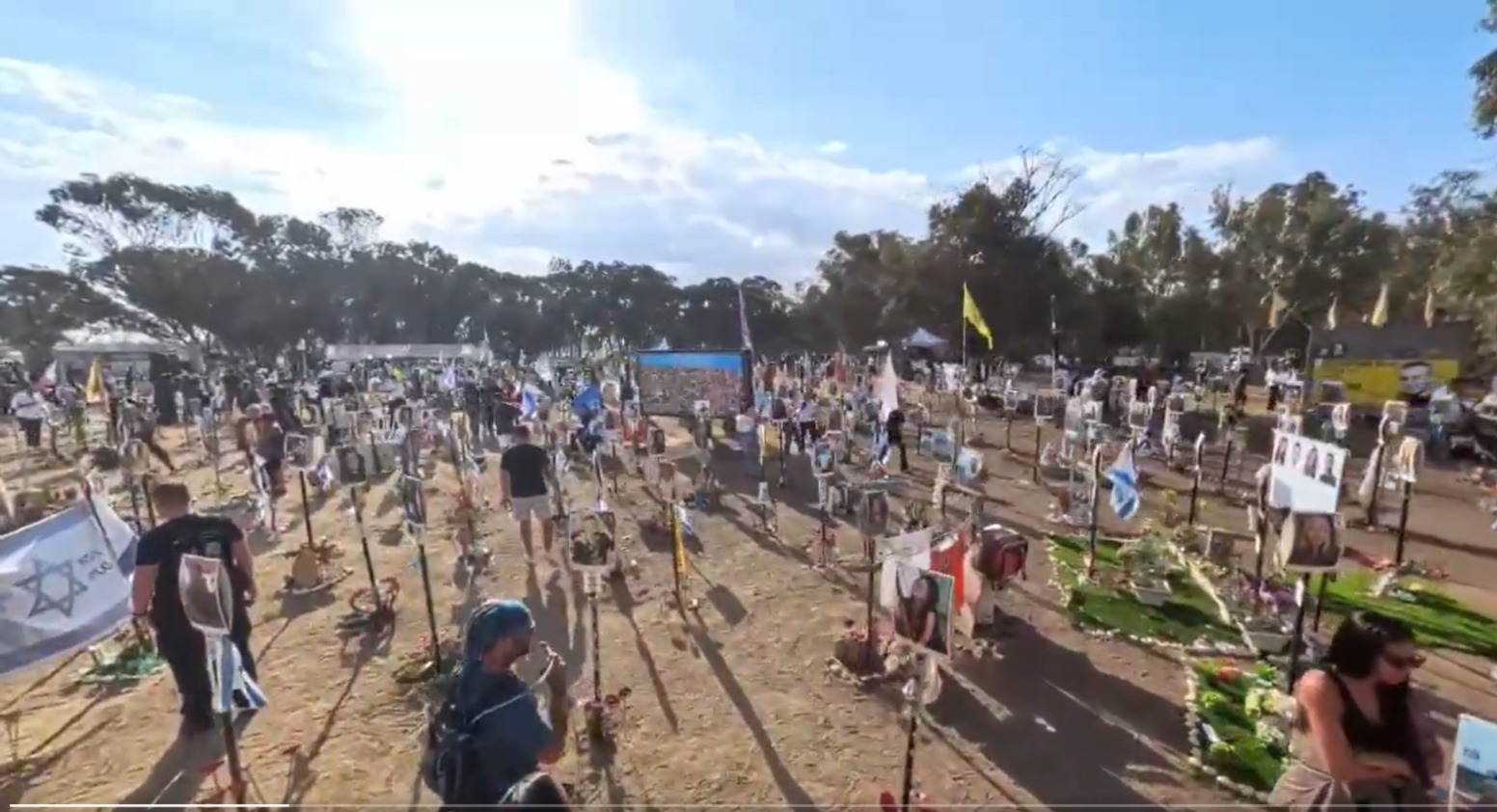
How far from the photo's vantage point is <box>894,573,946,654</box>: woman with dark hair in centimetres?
520

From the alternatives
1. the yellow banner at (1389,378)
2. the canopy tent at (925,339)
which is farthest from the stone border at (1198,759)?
the canopy tent at (925,339)

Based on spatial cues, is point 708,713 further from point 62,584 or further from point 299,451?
point 299,451

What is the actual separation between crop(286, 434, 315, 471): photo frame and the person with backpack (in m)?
10.4

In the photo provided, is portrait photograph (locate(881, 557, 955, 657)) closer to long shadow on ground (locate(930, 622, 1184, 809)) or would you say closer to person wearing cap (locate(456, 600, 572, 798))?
long shadow on ground (locate(930, 622, 1184, 809))

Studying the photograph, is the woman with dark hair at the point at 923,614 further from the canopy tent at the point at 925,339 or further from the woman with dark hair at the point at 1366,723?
the canopy tent at the point at 925,339

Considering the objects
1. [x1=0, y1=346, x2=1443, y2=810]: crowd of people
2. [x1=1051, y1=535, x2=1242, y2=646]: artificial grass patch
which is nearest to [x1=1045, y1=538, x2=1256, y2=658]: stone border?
[x1=1051, y1=535, x2=1242, y2=646]: artificial grass patch

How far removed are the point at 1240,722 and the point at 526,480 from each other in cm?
865

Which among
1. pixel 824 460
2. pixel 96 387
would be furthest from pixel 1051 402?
pixel 96 387

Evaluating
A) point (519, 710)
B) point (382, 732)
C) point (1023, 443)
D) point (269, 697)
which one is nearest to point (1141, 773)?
point (519, 710)

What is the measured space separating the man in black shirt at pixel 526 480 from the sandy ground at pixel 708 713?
2.86 feet

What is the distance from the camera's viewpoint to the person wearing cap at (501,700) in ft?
10.8

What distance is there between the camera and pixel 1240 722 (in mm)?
6672

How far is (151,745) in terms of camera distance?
260 inches

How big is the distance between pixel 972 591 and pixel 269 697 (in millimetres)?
7449
